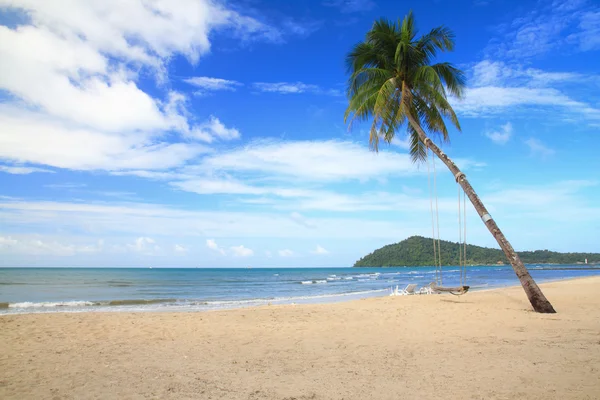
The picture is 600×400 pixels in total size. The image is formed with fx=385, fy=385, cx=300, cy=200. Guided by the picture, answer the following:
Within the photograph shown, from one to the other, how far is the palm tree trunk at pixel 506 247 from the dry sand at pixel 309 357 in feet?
1.63

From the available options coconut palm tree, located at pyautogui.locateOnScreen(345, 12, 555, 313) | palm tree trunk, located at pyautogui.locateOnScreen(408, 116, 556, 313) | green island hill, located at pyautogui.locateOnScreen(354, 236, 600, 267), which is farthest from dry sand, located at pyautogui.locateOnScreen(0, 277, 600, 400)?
green island hill, located at pyautogui.locateOnScreen(354, 236, 600, 267)

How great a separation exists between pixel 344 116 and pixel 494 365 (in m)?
10.4

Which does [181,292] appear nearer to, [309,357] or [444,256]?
[309,357]

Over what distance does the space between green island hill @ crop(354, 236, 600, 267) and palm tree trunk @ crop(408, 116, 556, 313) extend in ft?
357

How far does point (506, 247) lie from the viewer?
34.1 ft

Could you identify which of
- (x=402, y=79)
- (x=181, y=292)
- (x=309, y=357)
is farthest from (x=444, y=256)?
(x=309, y=357)

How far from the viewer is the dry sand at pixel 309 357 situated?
4.48m

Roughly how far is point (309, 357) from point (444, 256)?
118m

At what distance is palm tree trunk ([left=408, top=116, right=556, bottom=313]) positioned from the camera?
10094mm

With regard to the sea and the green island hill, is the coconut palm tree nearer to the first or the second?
the sea

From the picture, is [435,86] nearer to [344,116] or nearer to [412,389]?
[344,116]

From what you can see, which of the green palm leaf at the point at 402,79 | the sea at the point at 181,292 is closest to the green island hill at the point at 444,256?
the sea at the point at 181,292

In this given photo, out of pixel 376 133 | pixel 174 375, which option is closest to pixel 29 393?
pixel 174 375

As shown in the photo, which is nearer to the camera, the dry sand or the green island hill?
the dry sand
